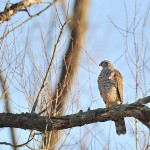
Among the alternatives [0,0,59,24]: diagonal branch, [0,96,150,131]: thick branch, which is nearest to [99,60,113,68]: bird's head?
[0,96,150,131]: thick branch

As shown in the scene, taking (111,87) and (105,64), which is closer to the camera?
(111,87)

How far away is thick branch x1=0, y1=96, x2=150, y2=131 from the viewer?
3318 mm

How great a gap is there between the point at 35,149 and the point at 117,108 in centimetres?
80

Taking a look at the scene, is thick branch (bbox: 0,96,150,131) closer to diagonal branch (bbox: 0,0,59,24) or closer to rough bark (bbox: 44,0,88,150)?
diagonal branch (bbox: 0,0,59,24)

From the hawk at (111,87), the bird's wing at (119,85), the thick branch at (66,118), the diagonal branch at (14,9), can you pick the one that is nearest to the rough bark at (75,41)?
the hawk at (111,87)

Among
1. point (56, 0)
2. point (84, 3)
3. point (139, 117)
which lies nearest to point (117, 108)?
point (139, 117)

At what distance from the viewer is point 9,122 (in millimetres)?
3365

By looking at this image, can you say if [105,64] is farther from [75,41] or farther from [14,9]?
[14,9]

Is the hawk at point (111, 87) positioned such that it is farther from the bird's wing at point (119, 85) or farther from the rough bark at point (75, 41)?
the rough bark at point (75, 41)

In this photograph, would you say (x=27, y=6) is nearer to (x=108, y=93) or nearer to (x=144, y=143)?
(x=144, y=143)

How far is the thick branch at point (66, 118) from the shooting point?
131 inches

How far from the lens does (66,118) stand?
11.1 ft

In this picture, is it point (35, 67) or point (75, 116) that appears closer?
point (75, 116)

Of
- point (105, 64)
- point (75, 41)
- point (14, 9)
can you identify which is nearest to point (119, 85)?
point (105, 64)
